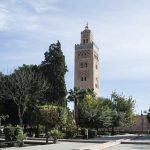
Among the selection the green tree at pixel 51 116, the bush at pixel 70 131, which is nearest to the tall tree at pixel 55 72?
the bush at pixel 70 131

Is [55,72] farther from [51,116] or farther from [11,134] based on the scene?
[11,134]

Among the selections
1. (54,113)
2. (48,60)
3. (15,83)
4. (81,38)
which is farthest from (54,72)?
(81,38)

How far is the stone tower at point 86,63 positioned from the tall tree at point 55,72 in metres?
58.4

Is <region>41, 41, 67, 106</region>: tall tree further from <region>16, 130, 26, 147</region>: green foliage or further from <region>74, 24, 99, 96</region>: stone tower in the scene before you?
<region>74, 24, 99, 96</region>: stone tower

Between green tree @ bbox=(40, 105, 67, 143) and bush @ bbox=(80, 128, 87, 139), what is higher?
green tree @ bbox=(40, 105, 67, 143)

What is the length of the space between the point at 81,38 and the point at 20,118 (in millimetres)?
74452

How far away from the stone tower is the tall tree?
58.4 m

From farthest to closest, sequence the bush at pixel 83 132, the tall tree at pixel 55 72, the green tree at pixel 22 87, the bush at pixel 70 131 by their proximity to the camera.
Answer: the tall tree at pixel 55 72 < the green tree at pixel 22 87 < the bush at pixel 83 132 < the bush at pixel 70 131

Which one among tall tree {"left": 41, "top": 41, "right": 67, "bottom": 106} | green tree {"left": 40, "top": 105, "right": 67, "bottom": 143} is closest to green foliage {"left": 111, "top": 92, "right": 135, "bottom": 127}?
tall tree {"left": 41, "top": 41, "right": 67, "bottom": 106}

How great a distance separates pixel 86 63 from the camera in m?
116

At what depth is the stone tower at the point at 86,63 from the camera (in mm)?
112062

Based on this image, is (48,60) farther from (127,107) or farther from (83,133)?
(127,107)

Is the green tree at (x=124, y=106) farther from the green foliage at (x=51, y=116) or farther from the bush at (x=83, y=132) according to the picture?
the green foliage at (x=51, y=116)

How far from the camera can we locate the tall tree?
51.5 m
